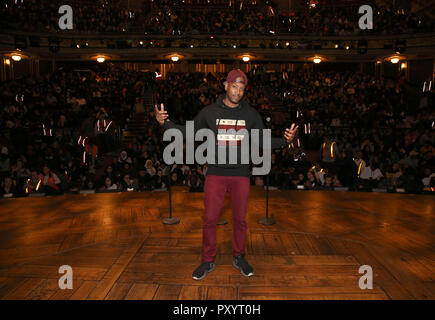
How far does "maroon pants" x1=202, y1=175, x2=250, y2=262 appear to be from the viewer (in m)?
Answer: 3.09

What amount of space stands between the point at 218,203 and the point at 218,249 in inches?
34.3

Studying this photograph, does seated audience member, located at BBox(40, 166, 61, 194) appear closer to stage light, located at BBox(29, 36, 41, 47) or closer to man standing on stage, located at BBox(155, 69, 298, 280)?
man standing on stage, located at BBox(155, 69, 298, 280)

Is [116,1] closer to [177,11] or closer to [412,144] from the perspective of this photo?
[177,11]

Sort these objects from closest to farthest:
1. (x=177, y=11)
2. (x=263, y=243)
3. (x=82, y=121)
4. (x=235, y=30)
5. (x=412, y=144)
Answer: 1. (x=263, y=243)
2. (x=412, y=144)
3. (x=82, y=121)
4. (x=235, y=30)
5. (x=177, y=11)

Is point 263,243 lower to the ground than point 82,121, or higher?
lower

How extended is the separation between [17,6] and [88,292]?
2001cm

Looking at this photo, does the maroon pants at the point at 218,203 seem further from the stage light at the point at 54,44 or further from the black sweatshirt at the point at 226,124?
the stage light at the point at 54,44

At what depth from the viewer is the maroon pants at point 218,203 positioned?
10.1 ft

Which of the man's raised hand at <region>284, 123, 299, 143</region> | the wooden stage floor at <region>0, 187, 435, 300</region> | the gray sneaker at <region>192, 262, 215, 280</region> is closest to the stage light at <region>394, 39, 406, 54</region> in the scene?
the wooden stage floor at <region>0, 187, 435, 300</region>

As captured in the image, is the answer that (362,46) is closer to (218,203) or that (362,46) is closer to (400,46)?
(400,46)

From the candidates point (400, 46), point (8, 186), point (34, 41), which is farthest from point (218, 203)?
point (400, 46)

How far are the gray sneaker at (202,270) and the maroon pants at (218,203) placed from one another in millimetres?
45

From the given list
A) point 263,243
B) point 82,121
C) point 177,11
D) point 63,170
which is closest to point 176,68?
point 177,11

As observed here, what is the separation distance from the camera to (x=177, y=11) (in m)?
22.5
